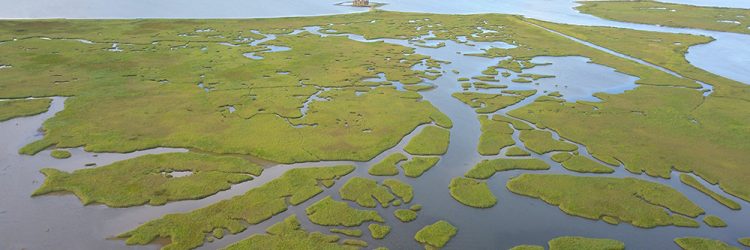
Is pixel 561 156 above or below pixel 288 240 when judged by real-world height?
above

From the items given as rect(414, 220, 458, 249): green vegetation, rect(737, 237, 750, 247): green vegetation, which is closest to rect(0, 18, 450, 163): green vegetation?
rect(414, 220, 458, 249): green vegetation

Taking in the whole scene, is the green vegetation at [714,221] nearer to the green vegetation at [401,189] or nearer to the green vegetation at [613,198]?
the green vegetation at [613,198]

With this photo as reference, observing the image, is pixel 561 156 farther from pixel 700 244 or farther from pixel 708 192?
pixel 700 244

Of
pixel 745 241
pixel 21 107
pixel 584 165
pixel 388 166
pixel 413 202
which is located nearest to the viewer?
pixel 745 241

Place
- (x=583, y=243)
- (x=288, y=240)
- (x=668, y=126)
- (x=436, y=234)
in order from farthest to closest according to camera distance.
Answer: (x=668, y=126) < (x=436, y=234) < (x=583, y=243) < (x=288, y=240)

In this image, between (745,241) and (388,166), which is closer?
(745,241)

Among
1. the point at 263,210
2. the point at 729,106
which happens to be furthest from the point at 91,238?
the point at 729,106

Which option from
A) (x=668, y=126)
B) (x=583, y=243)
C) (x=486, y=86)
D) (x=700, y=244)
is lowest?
(x=700, y=244)

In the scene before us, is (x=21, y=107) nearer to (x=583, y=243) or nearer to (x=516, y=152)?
(x=516, y=152)

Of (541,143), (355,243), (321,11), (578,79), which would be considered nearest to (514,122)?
(541,143)
